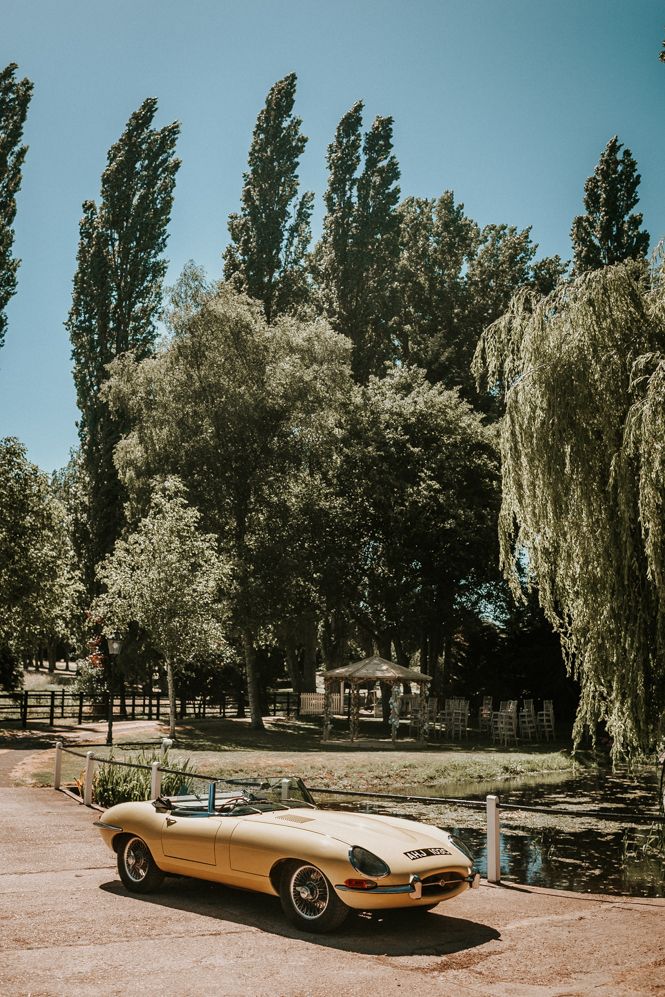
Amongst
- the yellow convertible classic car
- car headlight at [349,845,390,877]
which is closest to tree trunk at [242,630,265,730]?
the yellow convertible classic car

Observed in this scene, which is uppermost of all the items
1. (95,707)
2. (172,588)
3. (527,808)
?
(172,588)

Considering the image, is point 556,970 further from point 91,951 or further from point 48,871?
point 48,871

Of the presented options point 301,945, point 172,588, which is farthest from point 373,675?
point 301,945

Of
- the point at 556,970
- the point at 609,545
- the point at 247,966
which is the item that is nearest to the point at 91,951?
the point at 247,966

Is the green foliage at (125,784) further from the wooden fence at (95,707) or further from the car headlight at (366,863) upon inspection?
A: the wooden fence at (95,707)

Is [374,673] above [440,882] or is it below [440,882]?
above

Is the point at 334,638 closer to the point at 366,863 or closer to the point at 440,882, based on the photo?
the point at 440,882

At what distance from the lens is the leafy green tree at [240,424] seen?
3484 centimetres

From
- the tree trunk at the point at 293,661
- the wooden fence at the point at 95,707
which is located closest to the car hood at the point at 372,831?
the wooden fence at the point at 95,707

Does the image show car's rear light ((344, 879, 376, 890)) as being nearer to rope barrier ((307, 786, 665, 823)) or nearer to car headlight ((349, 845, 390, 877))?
car headlight ((349, 845, 390, 877))

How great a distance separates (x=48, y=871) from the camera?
9797 mm

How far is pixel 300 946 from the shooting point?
22.6ft

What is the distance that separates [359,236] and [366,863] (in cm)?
4266

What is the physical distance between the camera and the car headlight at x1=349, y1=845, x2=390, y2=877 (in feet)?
23.0
